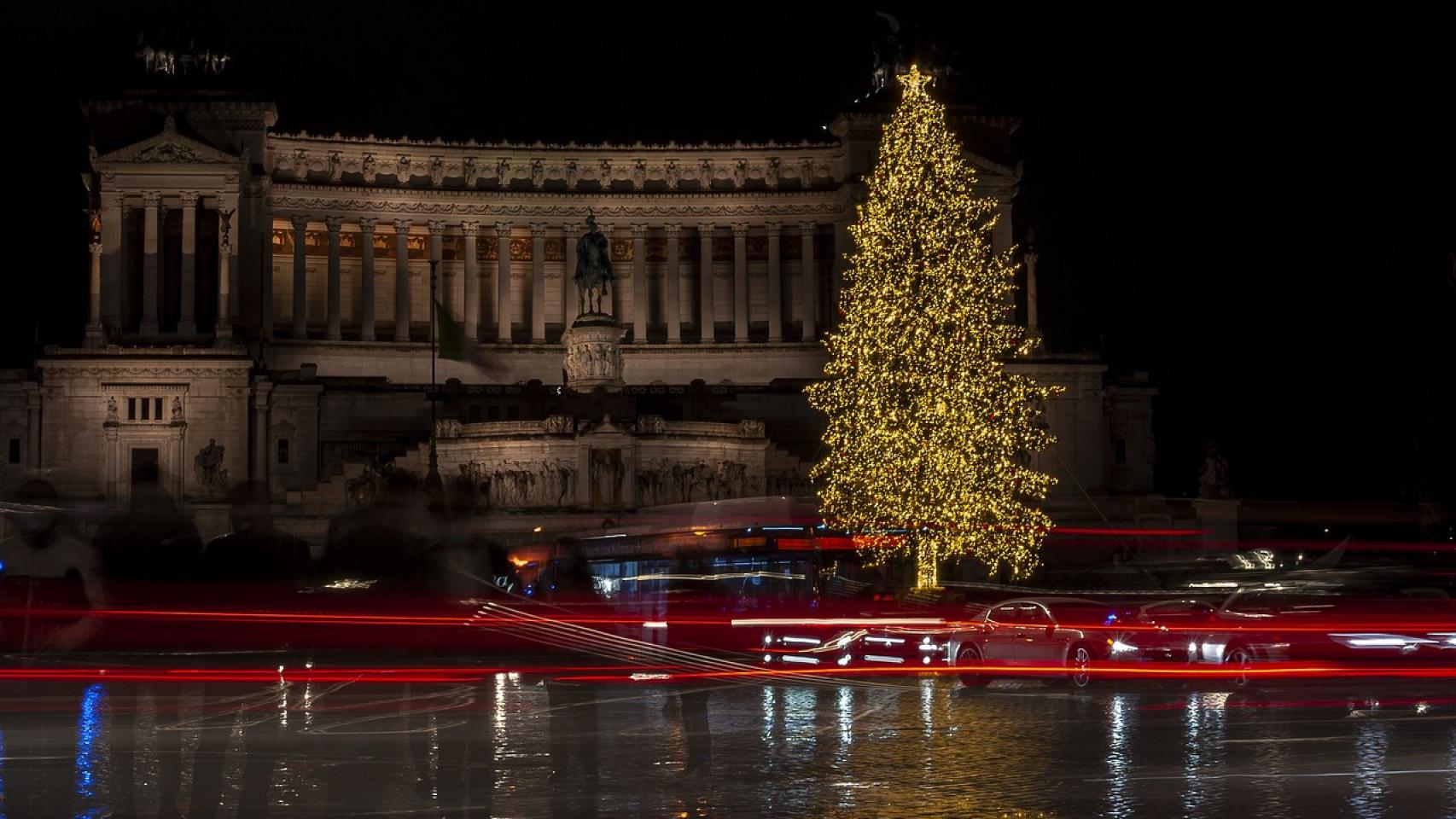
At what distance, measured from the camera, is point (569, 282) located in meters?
93.6

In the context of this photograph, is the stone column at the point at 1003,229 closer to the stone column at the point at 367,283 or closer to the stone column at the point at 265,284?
the stone column at the point at 367,283

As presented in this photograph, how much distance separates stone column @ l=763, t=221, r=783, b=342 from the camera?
298ft

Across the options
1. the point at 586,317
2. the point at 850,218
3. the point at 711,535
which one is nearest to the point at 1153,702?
the point at 711,535

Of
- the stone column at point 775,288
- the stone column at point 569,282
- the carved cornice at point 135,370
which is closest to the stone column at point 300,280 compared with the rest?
the carved cornice at point 135,370

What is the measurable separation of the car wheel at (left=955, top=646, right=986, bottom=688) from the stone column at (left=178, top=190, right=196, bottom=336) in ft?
193

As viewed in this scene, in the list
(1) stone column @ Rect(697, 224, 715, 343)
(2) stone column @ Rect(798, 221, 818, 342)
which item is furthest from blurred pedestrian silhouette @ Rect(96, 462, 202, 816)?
(2) stone column @ Rect(798, 221, 818, 342)

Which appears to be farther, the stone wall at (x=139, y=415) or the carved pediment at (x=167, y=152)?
the carved pediment at (x=167, y=152)

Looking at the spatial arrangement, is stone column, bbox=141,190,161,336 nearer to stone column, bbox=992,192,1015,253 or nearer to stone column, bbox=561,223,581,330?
stone column, bbox=561,223,581,330

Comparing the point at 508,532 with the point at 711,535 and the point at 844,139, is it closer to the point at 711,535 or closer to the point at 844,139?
the point at 711,535

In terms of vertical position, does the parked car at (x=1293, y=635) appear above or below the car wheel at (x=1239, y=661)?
above

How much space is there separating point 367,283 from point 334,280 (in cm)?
161

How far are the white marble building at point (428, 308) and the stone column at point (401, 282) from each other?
0.12m

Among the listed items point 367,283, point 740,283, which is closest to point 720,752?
point 367,283

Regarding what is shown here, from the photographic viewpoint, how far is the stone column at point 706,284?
9175 cm
